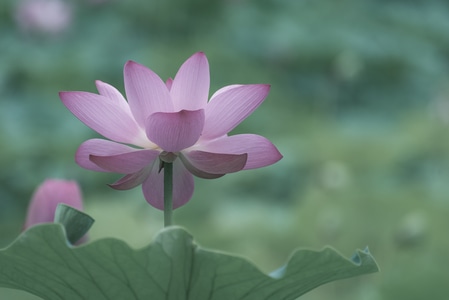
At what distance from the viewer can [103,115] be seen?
55cm

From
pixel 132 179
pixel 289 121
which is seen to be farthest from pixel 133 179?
pixel 289 121

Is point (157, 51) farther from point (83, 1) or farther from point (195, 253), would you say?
point (195, 253)

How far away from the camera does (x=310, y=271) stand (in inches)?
20.7

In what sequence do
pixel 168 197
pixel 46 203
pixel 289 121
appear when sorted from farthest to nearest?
1. pixel 289 121
2. pixel 46 203
3. pixel 168 197

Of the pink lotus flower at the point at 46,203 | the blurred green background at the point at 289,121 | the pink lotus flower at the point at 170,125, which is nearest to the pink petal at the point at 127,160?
the pink lotus flower at the point at 170,125

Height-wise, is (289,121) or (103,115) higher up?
(289,121)

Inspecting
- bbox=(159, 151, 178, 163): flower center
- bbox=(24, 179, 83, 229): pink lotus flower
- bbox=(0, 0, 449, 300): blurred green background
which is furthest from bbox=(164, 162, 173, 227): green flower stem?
bbox=(0, 0, 449, 300): blurred green background

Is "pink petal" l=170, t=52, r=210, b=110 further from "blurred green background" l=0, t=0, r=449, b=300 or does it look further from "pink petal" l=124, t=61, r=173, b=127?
"blurred green background" l=0, t=0, r=449, b=300

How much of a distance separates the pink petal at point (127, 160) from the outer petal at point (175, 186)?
3 centimetres

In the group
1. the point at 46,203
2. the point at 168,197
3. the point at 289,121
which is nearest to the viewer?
the point at 168,197

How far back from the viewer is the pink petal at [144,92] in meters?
0.56

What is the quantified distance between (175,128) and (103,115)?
5 centimetres

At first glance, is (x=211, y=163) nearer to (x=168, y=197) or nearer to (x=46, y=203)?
(x=168, y=197)

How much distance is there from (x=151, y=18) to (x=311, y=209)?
7.35 feet
